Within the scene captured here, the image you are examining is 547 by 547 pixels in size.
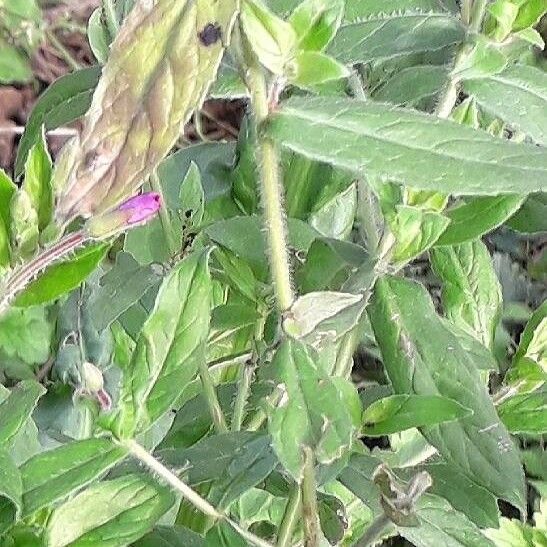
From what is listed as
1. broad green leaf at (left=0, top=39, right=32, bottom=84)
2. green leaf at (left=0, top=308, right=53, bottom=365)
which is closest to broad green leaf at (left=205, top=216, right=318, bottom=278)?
green leaf at (left=0, top=308, right=53, bottom=365)

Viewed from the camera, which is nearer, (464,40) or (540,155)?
(540,155)

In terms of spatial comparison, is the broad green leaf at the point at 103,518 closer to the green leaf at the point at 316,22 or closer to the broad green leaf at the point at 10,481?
the broad green leaf at the point at 10,481

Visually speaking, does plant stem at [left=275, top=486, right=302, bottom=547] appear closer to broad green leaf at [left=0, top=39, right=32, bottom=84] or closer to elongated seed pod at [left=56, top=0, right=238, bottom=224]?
elongated seed pod at [left=56, top=0, right=238, bottom=224]

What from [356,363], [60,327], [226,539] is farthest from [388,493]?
[356,363]

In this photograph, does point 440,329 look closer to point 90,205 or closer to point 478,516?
point 478,516

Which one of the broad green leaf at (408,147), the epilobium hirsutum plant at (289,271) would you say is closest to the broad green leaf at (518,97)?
the epilobium hirsutum plant at (289,271)

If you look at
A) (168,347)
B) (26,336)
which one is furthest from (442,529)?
(26,336)
